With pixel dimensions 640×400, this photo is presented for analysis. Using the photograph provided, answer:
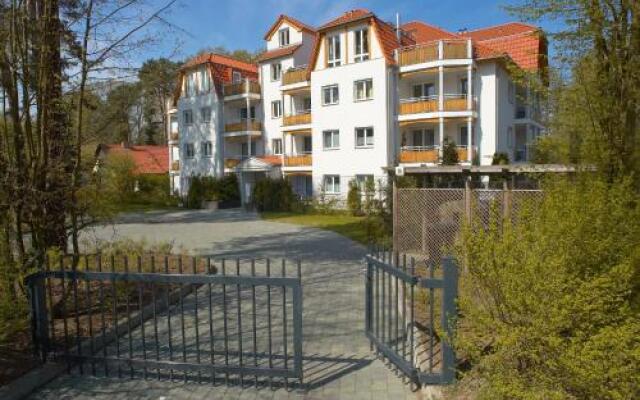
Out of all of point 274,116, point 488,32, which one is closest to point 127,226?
point 274,116

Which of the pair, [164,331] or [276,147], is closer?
[164,331]

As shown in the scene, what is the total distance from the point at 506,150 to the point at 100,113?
84.1 feet

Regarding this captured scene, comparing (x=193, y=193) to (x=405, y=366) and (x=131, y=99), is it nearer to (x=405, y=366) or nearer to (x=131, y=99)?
(x=131, y=99)

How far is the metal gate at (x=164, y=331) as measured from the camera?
4809mm

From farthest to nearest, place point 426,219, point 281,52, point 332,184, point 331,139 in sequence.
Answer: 1. point 281,52
2. point 332,184
3. point 331,139
4. point 426,219

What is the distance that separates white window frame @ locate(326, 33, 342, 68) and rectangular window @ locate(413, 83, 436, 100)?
16.6 feet

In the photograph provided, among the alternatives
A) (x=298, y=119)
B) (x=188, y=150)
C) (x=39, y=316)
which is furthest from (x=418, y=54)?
(x=39, y=316)

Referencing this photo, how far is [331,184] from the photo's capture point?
99.5ft

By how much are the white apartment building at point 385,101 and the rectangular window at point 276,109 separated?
0.42 metres

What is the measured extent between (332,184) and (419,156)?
6.17 m

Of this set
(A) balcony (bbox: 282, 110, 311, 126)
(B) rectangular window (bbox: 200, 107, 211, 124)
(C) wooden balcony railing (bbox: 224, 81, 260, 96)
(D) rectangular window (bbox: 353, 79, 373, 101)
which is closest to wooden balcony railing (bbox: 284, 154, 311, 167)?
(A) balcony (bbox: 282, 110, 311, 126)

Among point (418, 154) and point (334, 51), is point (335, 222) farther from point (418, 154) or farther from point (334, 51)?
point (334, 51)

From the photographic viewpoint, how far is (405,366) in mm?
4734

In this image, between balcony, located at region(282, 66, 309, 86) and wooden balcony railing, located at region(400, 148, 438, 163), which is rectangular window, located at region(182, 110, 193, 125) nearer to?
balcony, located at region(282, 66, 309, 86)
